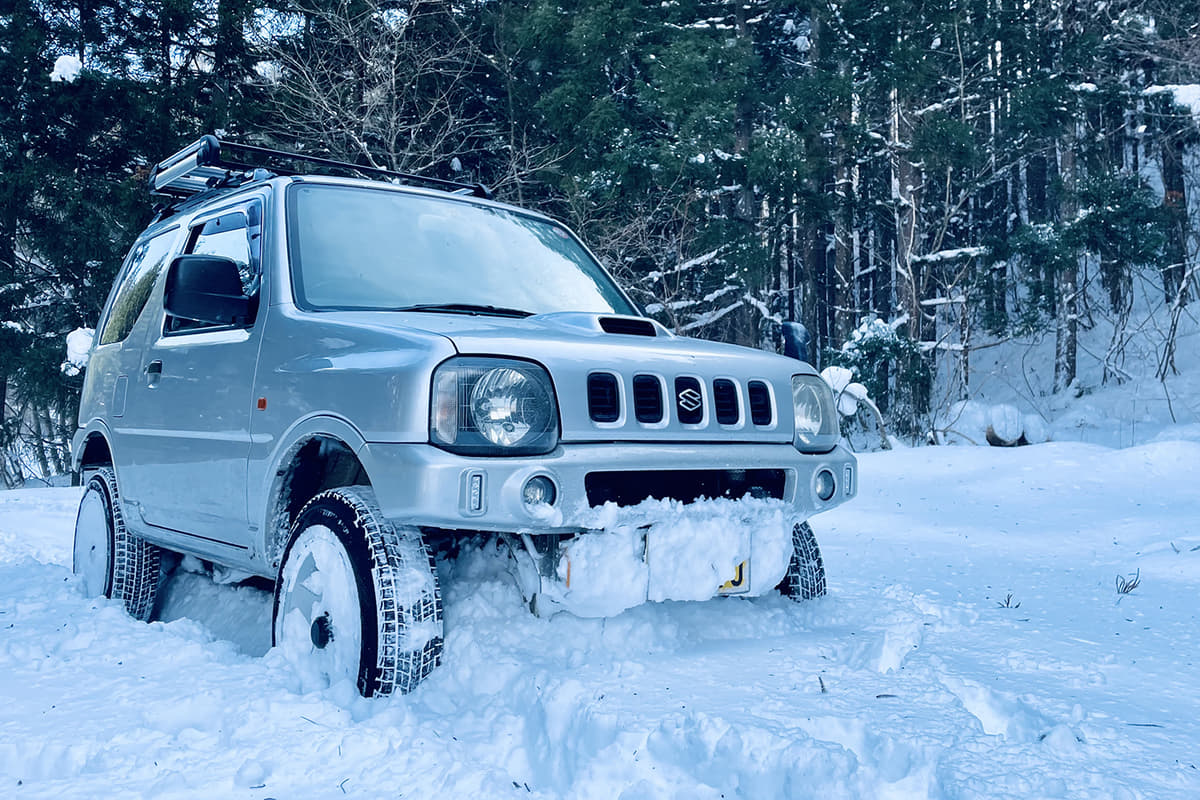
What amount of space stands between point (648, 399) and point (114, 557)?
2.99 meters

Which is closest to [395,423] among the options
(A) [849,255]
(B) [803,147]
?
(B) [803,147]

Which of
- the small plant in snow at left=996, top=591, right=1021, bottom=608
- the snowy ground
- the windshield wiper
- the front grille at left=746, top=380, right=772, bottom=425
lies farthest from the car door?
the small plant in snow at left=996, top=591, right=1021, bottom=608

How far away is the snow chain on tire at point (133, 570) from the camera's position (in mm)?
4551

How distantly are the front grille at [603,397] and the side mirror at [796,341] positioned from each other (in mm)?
1296

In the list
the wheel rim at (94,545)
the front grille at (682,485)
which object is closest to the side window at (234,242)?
the wheel rim at (94,545)

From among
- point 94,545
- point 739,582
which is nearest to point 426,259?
point 739,582

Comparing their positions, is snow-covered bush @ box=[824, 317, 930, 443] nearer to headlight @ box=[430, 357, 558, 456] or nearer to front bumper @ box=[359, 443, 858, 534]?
front bumper @ box=[359, 443, 858, 534]

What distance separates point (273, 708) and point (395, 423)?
34.2 inches

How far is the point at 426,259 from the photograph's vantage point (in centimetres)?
A: 385

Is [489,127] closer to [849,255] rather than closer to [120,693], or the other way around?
[849,255]

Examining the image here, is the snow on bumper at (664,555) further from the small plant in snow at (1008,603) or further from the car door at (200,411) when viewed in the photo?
the small plant in snow at (1008,603)

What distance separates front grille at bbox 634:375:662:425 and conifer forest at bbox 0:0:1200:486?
519 inches

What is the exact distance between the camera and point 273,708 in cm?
275

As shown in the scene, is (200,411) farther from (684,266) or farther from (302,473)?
(684,266)
